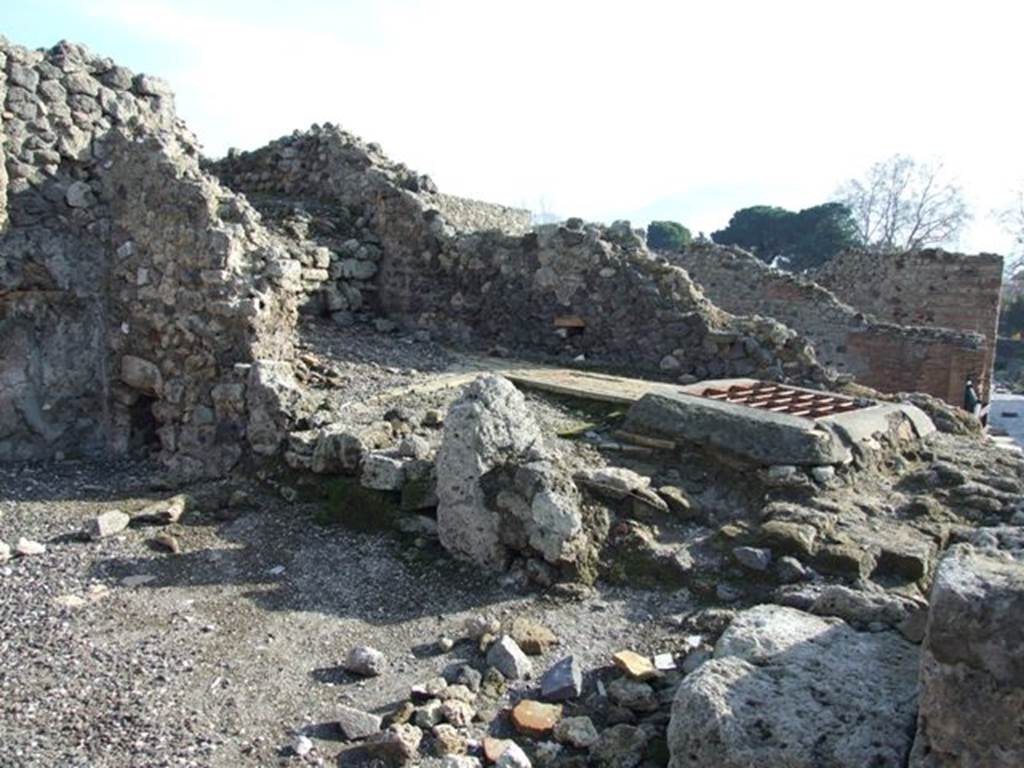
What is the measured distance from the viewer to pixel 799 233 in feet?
116

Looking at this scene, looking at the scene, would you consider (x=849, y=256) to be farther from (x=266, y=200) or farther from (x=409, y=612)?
(x=409, y=612)

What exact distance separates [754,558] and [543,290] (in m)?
4.90

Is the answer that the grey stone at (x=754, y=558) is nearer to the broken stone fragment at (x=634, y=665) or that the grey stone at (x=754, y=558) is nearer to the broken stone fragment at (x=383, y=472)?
the broken stone fragment at (x=634, y=665)

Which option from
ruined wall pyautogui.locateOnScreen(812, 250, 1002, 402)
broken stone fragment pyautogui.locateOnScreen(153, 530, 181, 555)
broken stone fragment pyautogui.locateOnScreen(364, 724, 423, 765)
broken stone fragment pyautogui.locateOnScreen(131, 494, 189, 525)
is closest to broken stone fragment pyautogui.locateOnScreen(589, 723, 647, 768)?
broken stone fragment pyautogui.locateOnScreen(364, 724, 423, 765)

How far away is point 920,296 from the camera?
50.3 feet

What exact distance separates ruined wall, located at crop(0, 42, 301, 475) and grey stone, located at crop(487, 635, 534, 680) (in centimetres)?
336

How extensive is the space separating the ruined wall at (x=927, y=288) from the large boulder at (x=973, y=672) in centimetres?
1329

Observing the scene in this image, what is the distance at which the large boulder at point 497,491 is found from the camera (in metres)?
4.57

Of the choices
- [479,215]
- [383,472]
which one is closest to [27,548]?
[383,472]

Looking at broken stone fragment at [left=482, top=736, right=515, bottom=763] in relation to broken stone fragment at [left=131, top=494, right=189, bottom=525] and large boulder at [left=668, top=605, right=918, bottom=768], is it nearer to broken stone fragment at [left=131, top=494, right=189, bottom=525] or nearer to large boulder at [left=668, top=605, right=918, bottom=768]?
large boulder at [left=668, top=605, right=918, bottom=768]

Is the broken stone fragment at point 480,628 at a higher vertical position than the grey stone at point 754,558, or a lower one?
lower

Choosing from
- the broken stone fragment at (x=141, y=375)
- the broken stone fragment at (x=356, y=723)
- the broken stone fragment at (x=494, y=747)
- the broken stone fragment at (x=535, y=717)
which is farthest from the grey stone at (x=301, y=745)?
the broken stone fragment at (x=141, y=375)

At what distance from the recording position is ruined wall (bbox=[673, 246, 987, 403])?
491 inches

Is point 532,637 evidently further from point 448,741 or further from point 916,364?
point 916,364
